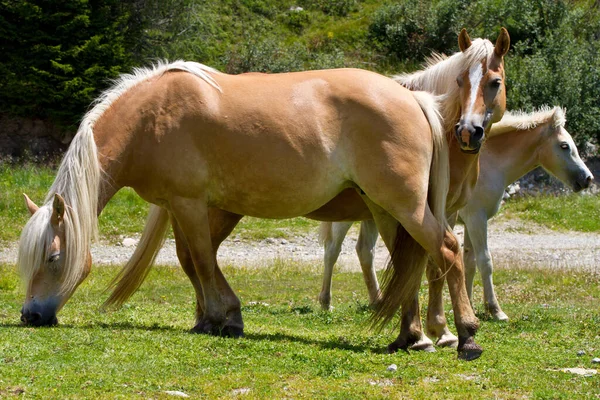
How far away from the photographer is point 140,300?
38.7 ft

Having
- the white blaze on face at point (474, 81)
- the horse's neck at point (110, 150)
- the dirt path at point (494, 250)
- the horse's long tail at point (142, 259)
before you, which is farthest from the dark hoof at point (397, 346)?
the dirt path at point (494, 250)

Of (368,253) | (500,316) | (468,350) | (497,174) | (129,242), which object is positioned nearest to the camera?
(468,350)

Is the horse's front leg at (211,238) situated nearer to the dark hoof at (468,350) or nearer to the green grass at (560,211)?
the dark hoof at (468,350)

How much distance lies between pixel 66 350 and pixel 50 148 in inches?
763

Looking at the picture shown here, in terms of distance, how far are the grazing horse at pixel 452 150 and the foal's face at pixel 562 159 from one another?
3.80m

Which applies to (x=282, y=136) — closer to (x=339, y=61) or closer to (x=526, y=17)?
(x=339, y=61)

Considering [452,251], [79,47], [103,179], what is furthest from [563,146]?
[79,47]

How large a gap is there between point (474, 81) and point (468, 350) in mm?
2420

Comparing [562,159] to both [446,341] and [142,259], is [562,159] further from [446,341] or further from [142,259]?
[142,259]

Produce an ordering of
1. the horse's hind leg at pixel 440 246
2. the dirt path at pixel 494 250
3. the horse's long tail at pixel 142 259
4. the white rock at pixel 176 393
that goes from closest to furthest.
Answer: the white rock at pixel 176 393, the horse's hind leg at pixel 440 246, the horse's long tail at pixel 142 259, the dirt path at pixel 494 250

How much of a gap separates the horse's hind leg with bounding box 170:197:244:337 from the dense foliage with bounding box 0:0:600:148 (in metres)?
15.6

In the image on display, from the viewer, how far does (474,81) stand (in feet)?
25.2

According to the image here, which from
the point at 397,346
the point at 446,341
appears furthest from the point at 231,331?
the point at 446,341

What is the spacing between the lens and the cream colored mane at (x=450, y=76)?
25.6 ft
